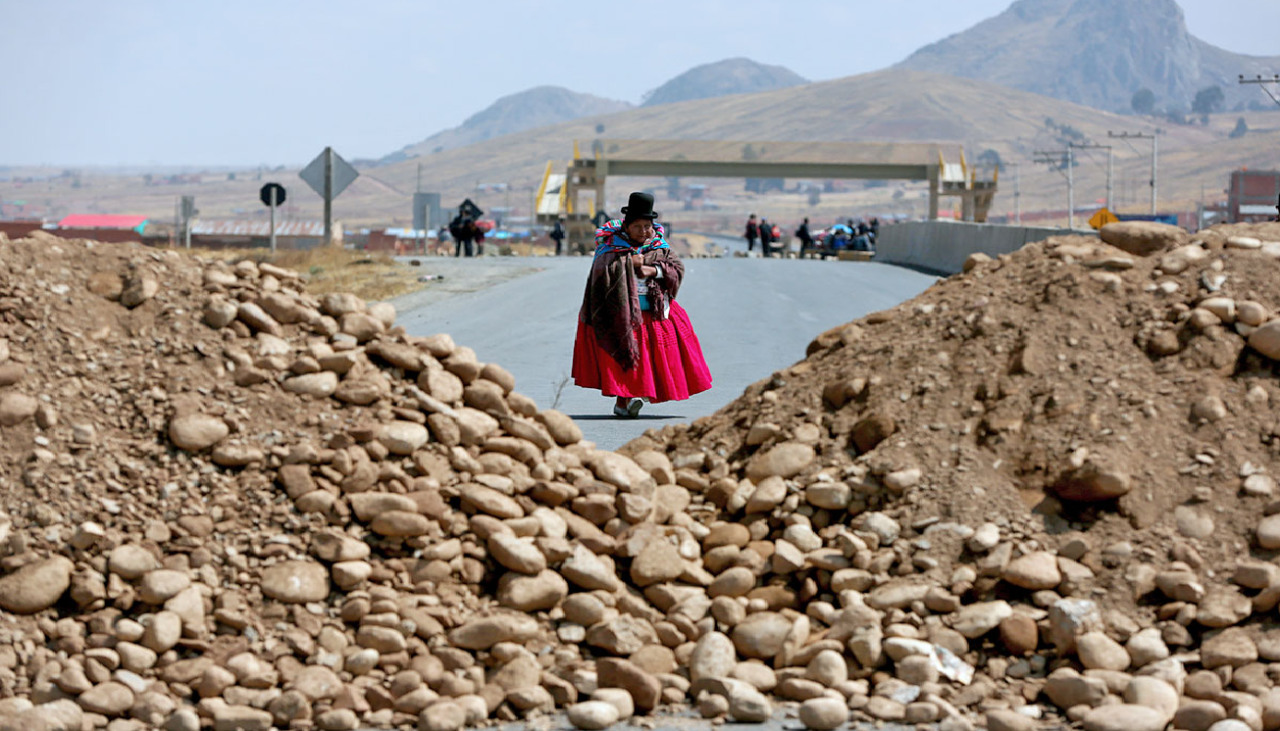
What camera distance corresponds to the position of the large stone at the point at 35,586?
203 inches

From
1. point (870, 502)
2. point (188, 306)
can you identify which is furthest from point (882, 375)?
point (188, 306)

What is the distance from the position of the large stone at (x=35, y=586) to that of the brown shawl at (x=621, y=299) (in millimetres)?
4542

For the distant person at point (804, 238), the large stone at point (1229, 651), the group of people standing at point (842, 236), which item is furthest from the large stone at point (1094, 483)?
the distant person at point (804, 238)

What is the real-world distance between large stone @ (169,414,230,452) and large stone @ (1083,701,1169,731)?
3.58 metres

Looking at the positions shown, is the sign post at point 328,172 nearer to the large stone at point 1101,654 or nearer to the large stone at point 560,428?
the large stone at point 560,428

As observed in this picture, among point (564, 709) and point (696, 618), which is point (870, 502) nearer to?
point (696, 618)

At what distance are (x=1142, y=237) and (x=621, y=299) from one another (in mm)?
3316

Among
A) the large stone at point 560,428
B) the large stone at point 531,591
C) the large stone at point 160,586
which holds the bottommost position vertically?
the large stone at point 531,591

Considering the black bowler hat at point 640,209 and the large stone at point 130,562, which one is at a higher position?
the black bowler hat at point 640,209

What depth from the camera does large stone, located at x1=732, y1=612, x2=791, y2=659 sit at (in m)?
5.38

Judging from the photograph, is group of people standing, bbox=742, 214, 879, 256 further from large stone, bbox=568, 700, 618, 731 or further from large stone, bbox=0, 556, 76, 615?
large stone, bbox=568, 700, 618, 731

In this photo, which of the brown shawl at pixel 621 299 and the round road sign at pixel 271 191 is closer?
the brown shawl at pixel 621 299

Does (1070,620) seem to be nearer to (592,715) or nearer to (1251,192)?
(592,715)

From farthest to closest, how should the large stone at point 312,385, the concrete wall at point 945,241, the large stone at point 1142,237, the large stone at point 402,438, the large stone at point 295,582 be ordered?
the concrete wall at point 945,241 < the large stone at point 1142,237 < the large stone at point 312,385 < the large stone at point 402,438 < the large stone at point 295,582
